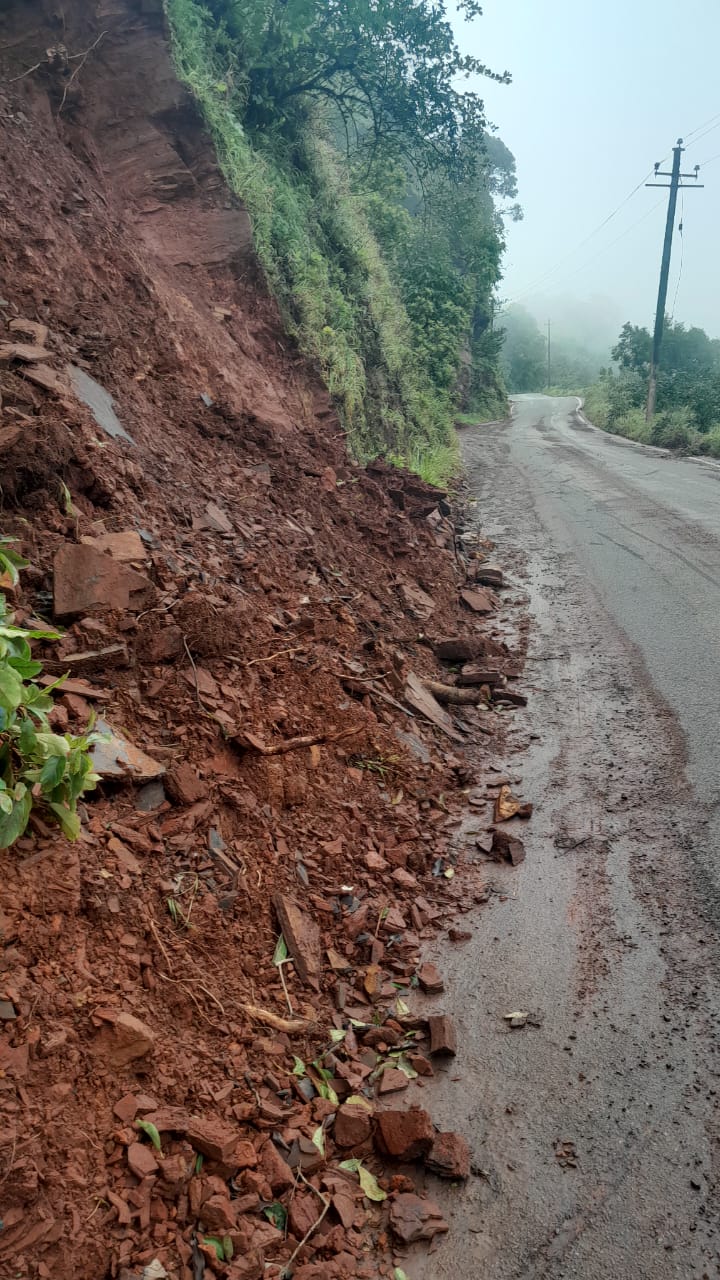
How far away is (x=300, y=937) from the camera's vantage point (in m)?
3.48

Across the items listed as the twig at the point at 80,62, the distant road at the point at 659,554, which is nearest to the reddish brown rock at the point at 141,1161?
the distant road at the point at 659,554

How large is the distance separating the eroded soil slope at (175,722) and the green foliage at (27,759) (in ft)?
0.53

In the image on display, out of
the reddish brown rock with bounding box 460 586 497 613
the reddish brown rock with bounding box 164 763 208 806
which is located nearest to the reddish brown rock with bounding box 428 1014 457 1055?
the reddish brown rock with bounding box 164 763 208 806

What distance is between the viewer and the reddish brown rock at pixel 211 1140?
8.24 ft

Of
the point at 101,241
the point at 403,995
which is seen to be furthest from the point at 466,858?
the point at 101,241

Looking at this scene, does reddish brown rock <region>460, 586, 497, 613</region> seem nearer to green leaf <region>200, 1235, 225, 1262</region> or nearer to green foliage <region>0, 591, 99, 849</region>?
green foliage <region>0, 591, 99, 849</region>

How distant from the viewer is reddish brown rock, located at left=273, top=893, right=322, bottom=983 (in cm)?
338

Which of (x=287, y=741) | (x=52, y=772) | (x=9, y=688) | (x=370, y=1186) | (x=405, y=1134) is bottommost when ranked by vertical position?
(x=370, y=1186)

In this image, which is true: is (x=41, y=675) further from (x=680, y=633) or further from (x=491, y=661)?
(x=680, y=633)

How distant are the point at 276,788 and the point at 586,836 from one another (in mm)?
1610

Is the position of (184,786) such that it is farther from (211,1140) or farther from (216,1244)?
(216,1244)

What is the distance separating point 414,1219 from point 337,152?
1650 cm

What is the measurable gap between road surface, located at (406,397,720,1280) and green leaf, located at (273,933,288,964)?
0.70 m

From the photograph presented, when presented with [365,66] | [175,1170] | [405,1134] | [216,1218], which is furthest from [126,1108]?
[365,66]
